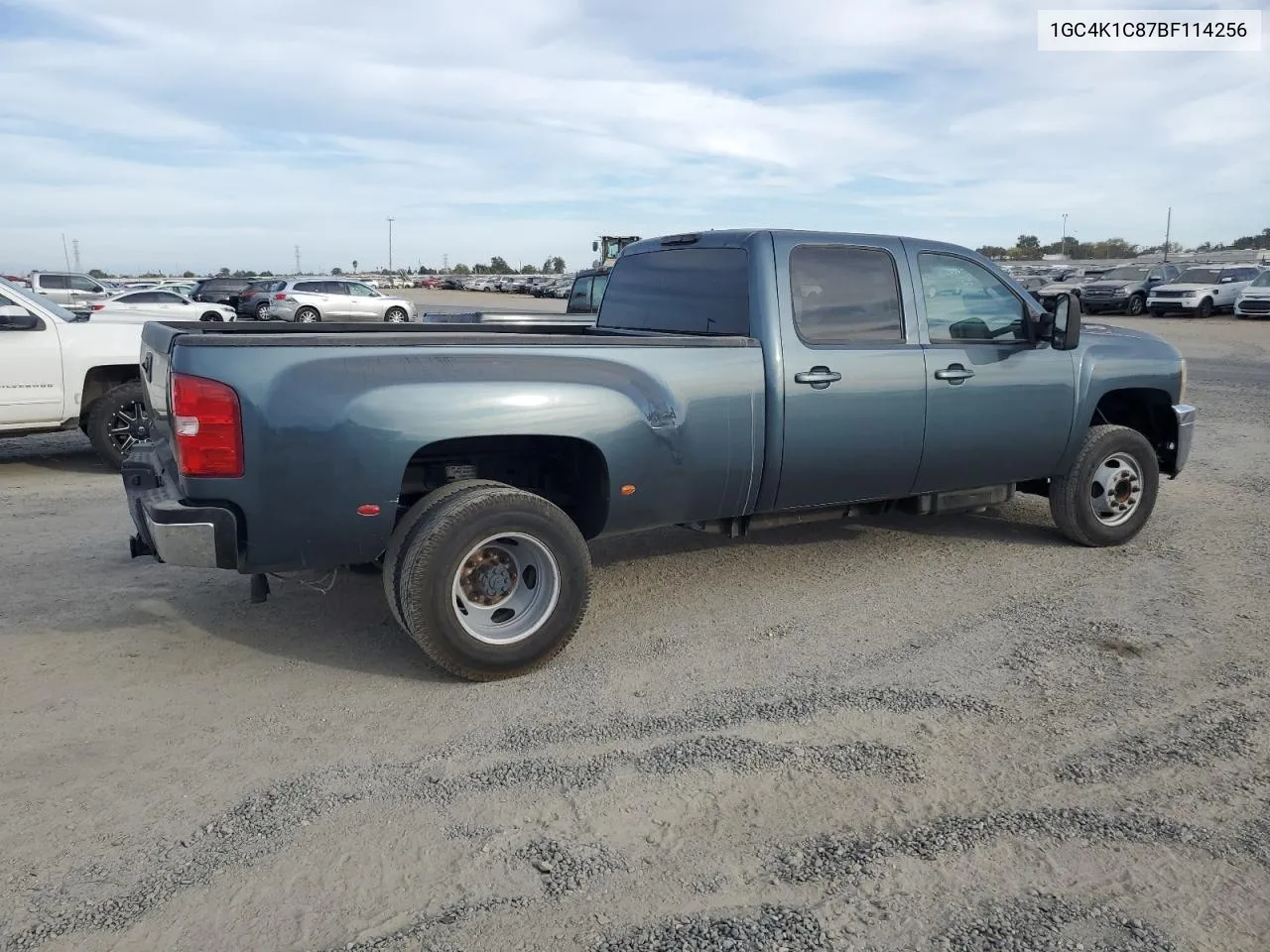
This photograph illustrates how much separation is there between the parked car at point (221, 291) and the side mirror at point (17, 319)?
98.9 feet

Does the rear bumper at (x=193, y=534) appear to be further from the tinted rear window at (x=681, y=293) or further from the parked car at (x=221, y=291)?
the parked car at (x=221, y=291)

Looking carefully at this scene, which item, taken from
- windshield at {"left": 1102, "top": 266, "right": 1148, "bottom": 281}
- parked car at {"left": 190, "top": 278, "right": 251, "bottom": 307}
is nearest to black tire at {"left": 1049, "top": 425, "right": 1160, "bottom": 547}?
windshield at {"left": 1102, "top": 266, "right": 1148, "bottom": 281}

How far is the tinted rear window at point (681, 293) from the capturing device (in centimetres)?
522

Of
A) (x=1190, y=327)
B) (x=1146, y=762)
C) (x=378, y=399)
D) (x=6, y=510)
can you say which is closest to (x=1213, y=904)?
(x=1146, y=762)

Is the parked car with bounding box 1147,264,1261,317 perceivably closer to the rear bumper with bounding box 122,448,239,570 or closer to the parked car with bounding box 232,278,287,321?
the parked car with bounding box 232,278,287,321

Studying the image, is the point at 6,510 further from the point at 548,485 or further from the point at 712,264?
the point at 712,264

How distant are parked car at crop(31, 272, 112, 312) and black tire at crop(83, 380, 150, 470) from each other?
23.2 m

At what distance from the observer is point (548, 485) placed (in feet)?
16.6

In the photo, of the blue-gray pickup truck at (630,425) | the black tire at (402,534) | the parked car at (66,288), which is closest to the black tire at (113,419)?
the blue-gray pickup truck at (630,425)

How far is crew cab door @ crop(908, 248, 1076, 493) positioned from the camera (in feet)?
18.2

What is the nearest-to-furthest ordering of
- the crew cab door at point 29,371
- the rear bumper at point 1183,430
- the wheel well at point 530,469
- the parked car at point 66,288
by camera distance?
the wheel well at point 530,469, the rear bumper at point 1183,430, the crew cab door at point 29,371, the parked car at point 66,288

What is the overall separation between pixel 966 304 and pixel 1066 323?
549mm

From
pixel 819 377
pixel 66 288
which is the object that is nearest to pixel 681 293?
pixel 819 377

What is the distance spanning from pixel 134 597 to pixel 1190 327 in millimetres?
30226
